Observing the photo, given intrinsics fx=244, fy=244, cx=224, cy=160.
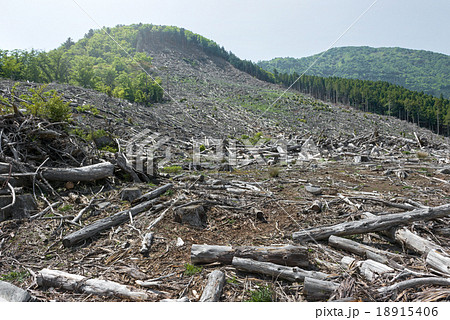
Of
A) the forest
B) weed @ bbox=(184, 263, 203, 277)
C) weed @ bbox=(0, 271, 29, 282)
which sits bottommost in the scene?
weed @ bbox=(0, 271, 29, 282)

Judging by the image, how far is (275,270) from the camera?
383cm

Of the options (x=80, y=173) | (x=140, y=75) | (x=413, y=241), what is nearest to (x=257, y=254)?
(x=413, y=241)

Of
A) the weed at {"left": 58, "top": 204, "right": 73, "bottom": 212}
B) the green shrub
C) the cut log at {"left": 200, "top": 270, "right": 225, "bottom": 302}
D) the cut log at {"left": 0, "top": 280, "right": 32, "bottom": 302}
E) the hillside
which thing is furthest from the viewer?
the green shrub

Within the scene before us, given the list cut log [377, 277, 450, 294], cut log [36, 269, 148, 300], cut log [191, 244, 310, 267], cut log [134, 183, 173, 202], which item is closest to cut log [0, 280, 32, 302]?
cut log [36, 269, 148, 300]

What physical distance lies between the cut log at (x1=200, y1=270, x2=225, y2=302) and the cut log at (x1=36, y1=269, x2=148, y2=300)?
32.7 inches

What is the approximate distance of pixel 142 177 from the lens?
872 cm

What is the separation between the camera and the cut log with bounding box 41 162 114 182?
6882mm

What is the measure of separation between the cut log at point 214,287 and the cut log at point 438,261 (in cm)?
331

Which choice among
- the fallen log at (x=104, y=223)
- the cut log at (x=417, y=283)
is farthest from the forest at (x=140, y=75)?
the cut log at (x=417, y=283)

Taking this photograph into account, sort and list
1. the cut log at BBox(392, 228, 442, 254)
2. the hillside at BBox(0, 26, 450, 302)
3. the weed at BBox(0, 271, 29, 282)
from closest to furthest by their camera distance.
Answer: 1. the hillside at BBox(0, 26, 450, 302)
2. the weed at BBox(0, 271, 29, 282)
3. the cut log at BBox(392, 228, 442, 254)

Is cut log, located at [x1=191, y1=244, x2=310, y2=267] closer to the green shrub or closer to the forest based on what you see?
the green shrub

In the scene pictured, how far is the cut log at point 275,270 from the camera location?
3.70 m

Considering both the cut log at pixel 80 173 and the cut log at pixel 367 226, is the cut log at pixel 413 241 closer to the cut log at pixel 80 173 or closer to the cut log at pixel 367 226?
the cut log at pixel 367 226

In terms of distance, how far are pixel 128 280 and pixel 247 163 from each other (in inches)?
460
